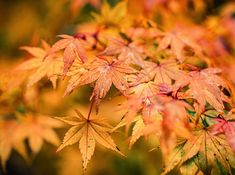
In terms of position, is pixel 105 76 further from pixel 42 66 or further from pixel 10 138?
pixel 10 138

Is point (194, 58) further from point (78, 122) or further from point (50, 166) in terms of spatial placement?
point (50, 166)

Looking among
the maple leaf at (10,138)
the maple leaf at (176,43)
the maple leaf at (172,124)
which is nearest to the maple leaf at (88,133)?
the maple leaf at (172,124)

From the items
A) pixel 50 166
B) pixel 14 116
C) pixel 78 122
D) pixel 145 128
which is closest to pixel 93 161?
pixel 50 166

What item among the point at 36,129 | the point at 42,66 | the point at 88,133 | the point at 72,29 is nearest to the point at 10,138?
the point at 36,129

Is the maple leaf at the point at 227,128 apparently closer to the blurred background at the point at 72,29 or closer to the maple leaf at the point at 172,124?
the maple leaf at the point at 172,124

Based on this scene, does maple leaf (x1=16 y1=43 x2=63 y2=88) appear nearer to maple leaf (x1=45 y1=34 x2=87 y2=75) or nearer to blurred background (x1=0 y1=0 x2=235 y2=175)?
maple leaf (x1=45 y1=34 x2=87 y2=75)
